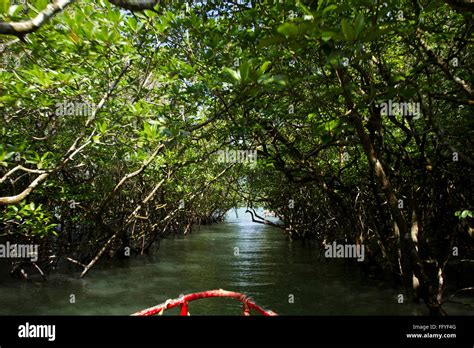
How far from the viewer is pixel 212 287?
9.11 metres

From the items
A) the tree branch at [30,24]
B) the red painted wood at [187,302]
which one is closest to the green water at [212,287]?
the red painted wood at [187,302]

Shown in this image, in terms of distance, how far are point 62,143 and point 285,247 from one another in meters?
11.8

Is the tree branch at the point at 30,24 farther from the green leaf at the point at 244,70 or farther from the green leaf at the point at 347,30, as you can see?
the green leaf at the point at 347,30

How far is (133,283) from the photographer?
936cm

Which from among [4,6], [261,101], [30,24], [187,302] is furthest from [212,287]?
[30,24]

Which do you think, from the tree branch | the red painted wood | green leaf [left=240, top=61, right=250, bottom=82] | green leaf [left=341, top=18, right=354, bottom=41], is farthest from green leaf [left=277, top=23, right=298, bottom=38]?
the red painted wood

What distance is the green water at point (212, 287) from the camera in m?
7.10

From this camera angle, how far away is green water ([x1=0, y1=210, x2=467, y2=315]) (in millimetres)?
7098

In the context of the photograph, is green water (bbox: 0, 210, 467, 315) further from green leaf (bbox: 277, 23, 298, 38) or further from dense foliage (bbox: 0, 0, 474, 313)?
green leaf (bbox: 277, 23, 298, 38)

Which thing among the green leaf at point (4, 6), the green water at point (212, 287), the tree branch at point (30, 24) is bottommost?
the green water at point (212, 287)

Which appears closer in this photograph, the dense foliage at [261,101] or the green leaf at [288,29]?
the green leaf at [288,29]

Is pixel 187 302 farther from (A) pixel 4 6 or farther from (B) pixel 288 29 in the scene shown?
(A) pixel 4 6

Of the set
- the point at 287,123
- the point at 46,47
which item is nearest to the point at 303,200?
the point at 287,123
